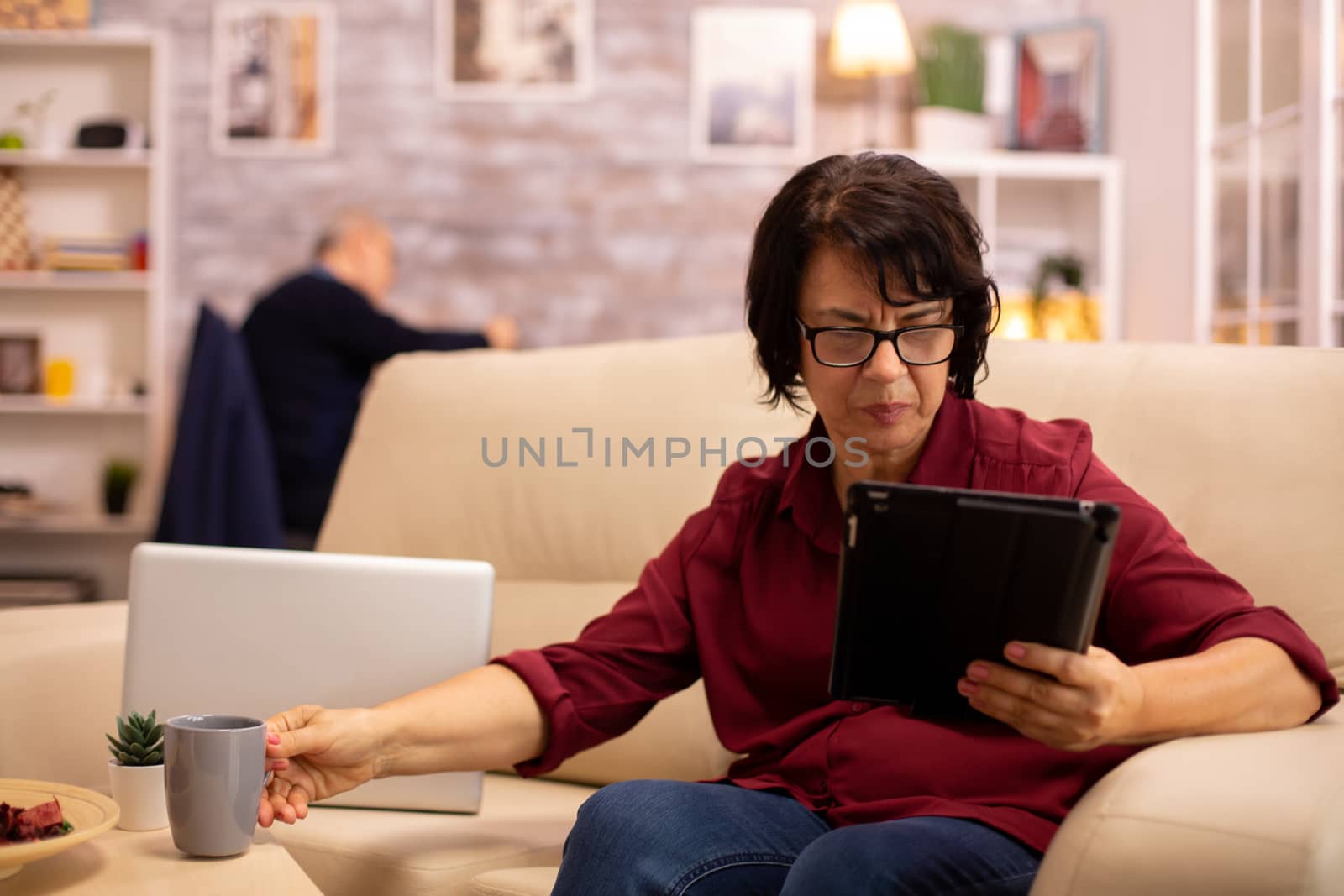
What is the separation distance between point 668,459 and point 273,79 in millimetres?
3096

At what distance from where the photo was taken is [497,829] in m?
1.48

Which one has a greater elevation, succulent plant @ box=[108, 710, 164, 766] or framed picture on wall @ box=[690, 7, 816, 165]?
framed picture on wall @ box=[690, 7, 816, 165]

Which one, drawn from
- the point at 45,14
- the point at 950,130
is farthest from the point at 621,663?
the point at 45,14

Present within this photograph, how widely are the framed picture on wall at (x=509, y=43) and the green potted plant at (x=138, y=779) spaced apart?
3.53 meters

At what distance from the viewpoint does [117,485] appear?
164 inches

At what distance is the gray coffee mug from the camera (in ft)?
3.49

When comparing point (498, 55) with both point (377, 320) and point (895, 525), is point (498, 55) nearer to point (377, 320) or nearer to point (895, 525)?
point (377, 320)

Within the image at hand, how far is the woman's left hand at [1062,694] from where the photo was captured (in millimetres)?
953

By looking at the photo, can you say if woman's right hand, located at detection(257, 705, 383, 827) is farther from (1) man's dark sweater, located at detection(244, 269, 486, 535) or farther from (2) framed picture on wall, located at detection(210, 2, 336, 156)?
(2) framed picture on wall, located at detection(210, 2, 336, 156)

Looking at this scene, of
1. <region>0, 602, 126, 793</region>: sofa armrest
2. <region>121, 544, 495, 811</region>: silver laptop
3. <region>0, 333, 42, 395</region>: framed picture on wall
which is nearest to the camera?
<region>121, 544, 495, 811</region>: silver laptop

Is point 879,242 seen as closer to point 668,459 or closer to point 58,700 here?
point 668,459

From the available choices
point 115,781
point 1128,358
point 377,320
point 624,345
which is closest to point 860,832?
point 115,781

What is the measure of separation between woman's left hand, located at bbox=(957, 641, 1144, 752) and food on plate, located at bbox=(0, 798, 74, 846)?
76 centimetres

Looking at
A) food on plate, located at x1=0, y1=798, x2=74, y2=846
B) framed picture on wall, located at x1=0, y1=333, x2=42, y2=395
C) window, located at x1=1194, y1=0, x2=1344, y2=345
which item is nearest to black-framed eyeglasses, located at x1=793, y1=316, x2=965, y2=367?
food on plate, located at x1=0, y1=798, x2=74, y2=846
